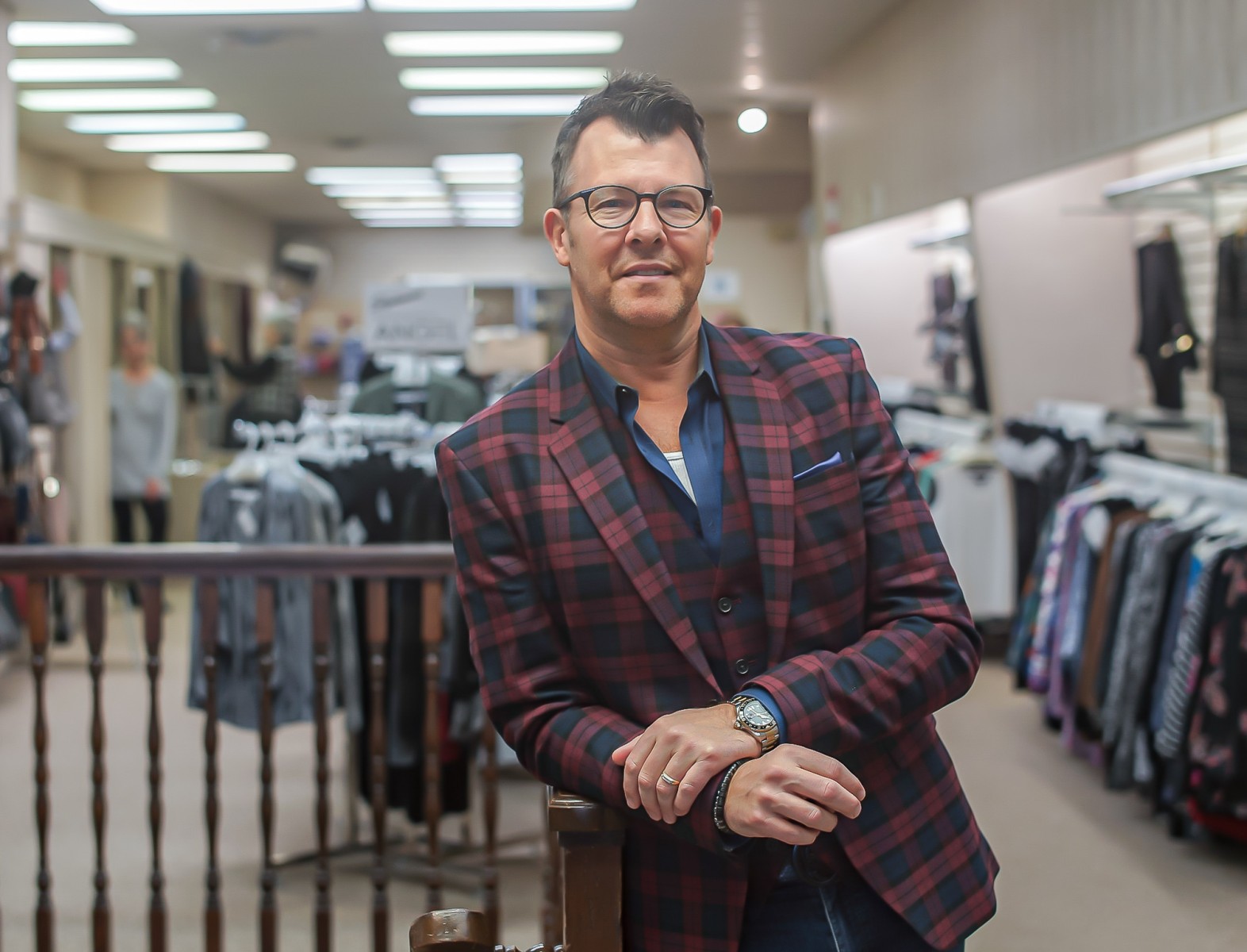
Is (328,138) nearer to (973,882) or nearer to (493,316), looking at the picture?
(493,316)

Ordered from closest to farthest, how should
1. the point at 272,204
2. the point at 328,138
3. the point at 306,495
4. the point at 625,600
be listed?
the point at 625,600
the point at 306,495
the point at 328,138
the point at 272,204

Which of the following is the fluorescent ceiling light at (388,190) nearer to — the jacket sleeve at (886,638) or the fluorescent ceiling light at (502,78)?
the fluorescent ceiling light at (502,78)

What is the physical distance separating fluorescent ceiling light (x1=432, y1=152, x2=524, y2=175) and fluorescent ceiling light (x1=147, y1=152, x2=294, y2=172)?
1.31 m

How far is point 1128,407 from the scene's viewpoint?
5469 millimetres

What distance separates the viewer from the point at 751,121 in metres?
1.48

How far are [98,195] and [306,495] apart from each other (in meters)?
8.44

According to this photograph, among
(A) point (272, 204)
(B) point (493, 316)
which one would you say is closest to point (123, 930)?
(A) point (272, 204)

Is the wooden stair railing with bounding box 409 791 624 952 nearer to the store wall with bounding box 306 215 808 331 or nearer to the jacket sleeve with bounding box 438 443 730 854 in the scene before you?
the jacket sleeve with bounding box 438 443 730 854

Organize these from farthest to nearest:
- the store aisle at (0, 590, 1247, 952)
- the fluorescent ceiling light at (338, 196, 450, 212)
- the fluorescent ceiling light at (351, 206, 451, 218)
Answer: the fluorescent ceiling light at (351, 206, 451, 218)
the fluorescent ceiling light at (338, 196, 450, 212)
the store aisle at (0, 590, 1247, 952)

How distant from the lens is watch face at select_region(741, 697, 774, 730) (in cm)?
108

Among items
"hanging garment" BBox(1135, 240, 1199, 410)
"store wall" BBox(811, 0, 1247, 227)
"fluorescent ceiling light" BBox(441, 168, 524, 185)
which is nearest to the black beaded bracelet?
"store wall" BBox(811, 0, 1247, 227)

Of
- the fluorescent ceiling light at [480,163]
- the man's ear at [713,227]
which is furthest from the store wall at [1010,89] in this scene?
the fluorescent ceiling light at [480,163]

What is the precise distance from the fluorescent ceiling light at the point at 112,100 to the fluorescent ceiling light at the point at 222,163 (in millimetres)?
2121

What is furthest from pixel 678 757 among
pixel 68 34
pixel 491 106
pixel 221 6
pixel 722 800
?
pixel 491 106
